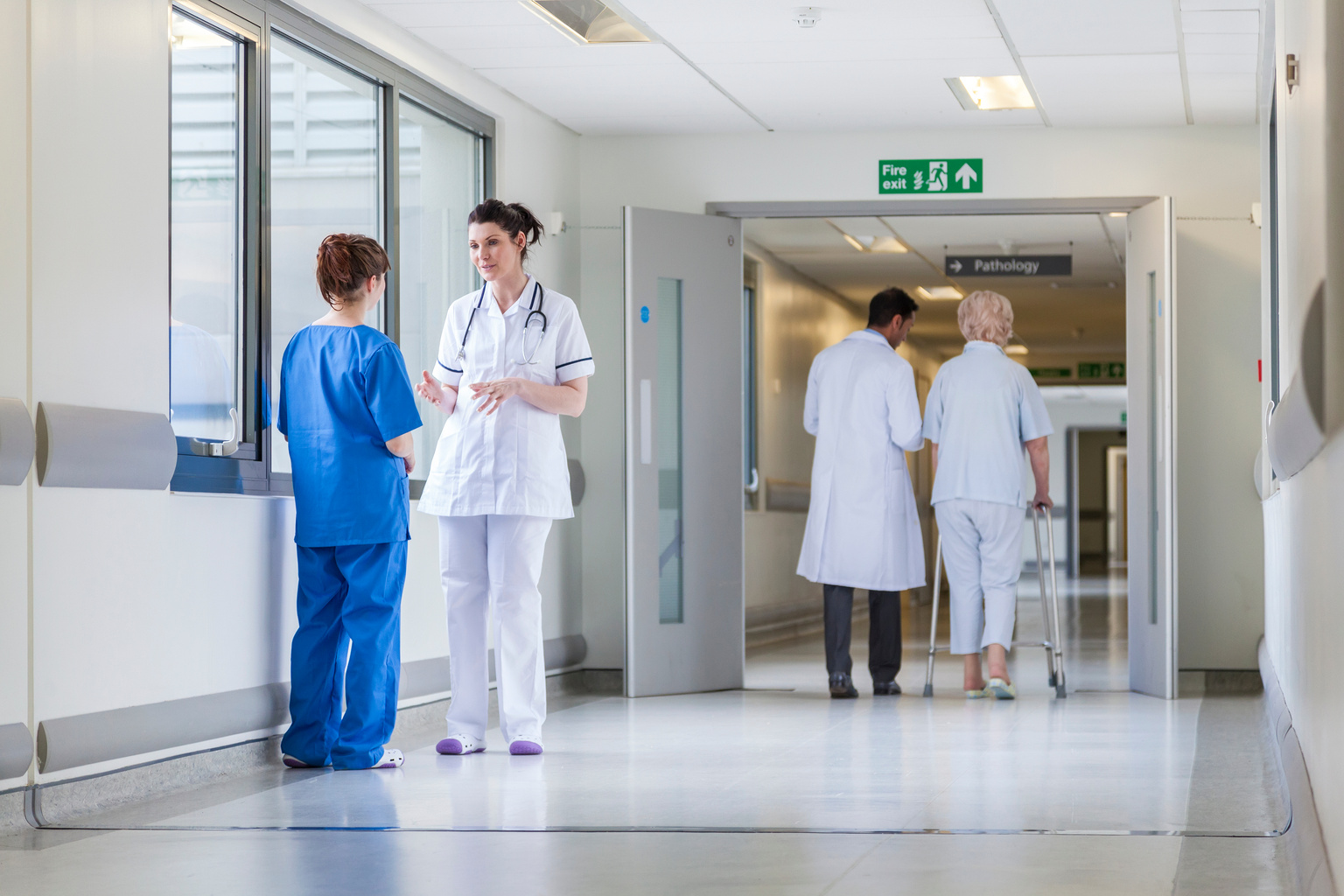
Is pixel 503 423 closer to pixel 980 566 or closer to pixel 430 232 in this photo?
pixel 430 232

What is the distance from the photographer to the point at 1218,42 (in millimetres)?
5785

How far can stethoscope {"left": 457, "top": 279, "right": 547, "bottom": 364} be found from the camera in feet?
15.7

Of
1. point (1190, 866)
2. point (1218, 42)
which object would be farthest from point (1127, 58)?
point (1190, 866)

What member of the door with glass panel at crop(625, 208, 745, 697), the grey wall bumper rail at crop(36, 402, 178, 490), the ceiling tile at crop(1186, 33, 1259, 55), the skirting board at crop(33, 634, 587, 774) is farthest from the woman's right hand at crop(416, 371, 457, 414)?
the ceiling tile at crop(1186, 33, 1259, 55)

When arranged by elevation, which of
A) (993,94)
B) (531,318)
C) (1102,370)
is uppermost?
(993,94)

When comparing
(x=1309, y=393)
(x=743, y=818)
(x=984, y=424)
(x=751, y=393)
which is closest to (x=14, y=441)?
(x=743, y=818)

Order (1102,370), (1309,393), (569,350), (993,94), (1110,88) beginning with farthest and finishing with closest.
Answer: (1102,370), (993,94), (1110,88), (569,350), (1309,393)

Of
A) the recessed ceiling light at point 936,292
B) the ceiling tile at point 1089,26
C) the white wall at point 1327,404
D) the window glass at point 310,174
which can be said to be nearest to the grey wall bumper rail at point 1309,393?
the white wall at point 1327,404

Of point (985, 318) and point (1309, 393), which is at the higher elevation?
point (985, 318)

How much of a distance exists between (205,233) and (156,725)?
1.46 meters

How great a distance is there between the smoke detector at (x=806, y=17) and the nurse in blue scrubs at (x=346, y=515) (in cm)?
181

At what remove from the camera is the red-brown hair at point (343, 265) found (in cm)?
462

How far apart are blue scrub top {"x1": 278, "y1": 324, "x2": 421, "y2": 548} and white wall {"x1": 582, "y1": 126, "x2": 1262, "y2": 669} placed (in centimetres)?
272

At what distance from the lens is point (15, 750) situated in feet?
11.7
